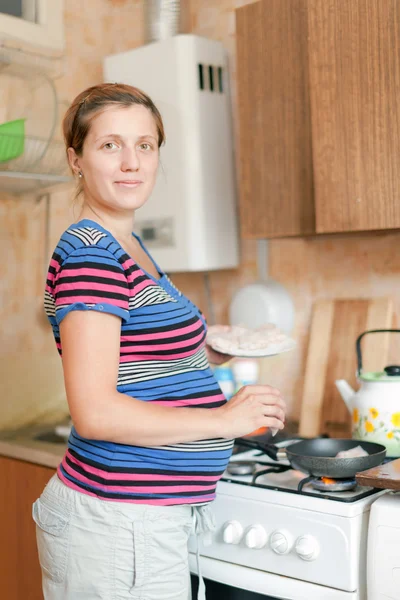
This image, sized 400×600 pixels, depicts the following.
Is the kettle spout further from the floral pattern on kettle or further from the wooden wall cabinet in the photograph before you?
the wooden wall cabinet

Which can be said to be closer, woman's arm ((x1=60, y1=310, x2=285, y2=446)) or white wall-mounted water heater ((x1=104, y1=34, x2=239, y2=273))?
woman's arm ((x1=60, y1=310, x2=285, y2=446))

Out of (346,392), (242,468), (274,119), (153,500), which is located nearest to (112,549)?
(153,500)

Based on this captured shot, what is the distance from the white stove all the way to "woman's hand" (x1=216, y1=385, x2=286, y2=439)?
10.2 inches

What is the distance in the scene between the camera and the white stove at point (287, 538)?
1306 mm

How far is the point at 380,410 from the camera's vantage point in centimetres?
158

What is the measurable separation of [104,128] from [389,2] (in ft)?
2.29

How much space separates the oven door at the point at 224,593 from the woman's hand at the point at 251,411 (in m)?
0.44

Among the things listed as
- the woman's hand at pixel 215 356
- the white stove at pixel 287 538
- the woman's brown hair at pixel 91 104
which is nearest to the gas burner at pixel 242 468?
the white stove at pixel 287 538

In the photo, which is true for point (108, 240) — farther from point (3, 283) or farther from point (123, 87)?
point (3, 283)

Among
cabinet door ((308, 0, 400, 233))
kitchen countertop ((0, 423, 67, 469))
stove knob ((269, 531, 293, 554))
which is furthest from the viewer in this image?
kitchen countertop ((0, 423, 67, 469))

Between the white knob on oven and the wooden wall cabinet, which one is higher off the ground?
the wooden wall cabinet

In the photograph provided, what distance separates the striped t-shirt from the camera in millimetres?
1087

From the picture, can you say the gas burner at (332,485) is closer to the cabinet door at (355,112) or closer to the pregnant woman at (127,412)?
the pregnant woman at (127,412)

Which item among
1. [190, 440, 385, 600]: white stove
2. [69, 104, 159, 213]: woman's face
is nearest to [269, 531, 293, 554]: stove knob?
[190, 440, 385, 600]: white stove
